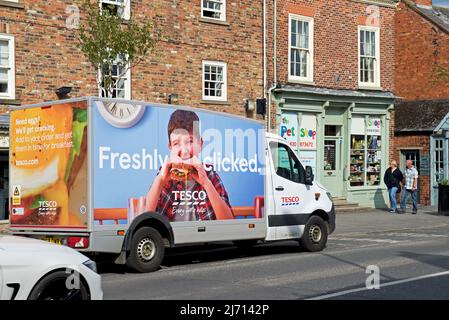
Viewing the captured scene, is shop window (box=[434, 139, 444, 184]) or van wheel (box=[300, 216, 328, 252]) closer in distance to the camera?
van wheel (box=[300, 216, 328, 252])

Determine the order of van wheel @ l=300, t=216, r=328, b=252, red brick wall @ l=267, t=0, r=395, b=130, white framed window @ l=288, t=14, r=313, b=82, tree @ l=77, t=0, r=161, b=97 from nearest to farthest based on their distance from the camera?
van wheel @ l=300, t=216, r=328, b=252, tree @ l=77, t=0, r=161, b=97, red brick wall @ l=267, t=0, r=395, b=130, white framed window @ l=288, t=14, r=313, b=82

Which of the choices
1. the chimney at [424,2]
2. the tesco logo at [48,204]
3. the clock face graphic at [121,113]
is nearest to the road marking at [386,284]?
the clock face graphic at [121,113]

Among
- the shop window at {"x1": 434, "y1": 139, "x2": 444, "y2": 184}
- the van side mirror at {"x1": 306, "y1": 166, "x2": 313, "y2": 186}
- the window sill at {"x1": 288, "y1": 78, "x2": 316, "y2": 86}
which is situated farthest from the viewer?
the shop window at {"x1": 434, "y1": 139, "x2": 444, "y2": 184}

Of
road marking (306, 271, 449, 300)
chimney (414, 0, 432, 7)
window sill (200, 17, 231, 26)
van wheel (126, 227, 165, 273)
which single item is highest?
chimney (414, 0, 432, 7)

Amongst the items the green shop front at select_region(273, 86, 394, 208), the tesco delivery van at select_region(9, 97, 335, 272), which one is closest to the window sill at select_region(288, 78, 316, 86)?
the green shop front at select_region(273, 86, 394, 208)

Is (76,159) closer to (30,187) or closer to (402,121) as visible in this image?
(30,187)

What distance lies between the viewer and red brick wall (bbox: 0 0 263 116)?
18.3 meters

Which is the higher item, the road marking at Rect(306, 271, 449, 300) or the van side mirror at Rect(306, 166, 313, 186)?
the van side mirror at Rect(306, 166, 313, 186)

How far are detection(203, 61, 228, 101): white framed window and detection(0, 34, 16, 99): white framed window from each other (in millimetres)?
6267

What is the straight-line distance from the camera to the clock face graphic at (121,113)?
38.3ft

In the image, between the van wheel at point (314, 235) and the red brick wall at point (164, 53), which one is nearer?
the van wheel at point (314, 235)

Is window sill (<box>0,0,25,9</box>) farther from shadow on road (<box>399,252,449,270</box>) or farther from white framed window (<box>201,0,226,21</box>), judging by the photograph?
shadow on road (<box>399,252,449,270</box>)

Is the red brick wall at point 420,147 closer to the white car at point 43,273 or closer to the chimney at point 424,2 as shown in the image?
the chimney at point 424,2

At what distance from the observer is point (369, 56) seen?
27016 mm
